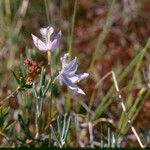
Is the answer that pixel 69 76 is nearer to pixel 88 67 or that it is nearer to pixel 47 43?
pixel 47 43

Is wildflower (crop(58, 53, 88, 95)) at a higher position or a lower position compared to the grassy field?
higher

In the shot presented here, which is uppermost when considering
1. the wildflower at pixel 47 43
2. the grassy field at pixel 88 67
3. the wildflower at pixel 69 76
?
the wildflower at pixel 47 43

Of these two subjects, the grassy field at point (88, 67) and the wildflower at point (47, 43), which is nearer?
the wildflower at point (47, 43)

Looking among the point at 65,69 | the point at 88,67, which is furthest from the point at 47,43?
the point at 88,67

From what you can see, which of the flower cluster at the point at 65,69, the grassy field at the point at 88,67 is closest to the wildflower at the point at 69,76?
the flower cluster at the point at 65,69

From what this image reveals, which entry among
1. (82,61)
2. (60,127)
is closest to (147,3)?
(82,61)

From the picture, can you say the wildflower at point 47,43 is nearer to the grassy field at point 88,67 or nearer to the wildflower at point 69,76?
the wildflower at point 69,76

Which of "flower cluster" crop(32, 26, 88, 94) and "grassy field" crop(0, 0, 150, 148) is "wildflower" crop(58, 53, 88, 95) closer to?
"flower cluster" crop(32, 26, 88, 94)

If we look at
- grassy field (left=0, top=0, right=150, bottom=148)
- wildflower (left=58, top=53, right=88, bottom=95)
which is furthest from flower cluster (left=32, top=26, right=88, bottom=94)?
grassy field (left=0, top=0, right=150, bottom=148)
